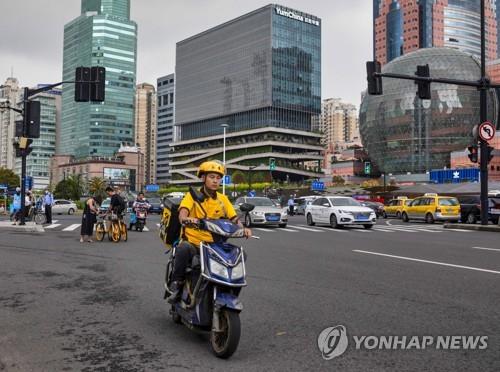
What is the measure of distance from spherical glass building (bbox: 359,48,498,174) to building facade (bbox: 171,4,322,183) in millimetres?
27077

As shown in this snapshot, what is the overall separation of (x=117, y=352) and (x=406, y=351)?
259 cm

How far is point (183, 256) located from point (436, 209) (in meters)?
26.3

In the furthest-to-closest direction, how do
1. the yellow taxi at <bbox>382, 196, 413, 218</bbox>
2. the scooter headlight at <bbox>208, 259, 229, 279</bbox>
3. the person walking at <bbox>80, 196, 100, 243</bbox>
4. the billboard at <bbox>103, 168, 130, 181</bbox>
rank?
the billboard at <bbox>103, 168, 130, 181</bbox> < the yellow taxi at <bbox>382, 196, 413, 218</bbox> < the person walking at <bbox>80, 196, 100, 243</bbox> < the scooter headlight at <bbox>208, 259, 229, 279</bbox>

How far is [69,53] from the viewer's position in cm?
19725

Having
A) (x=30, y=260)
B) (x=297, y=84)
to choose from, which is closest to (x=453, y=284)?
(x=30, y=260)

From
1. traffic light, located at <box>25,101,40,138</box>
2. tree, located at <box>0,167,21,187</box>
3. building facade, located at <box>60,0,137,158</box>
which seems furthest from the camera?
building facade, located at <box>60,0,137,158</box>

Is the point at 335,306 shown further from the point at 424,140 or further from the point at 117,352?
the point at 424,140

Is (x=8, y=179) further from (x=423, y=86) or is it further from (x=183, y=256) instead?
(x=183, y=256)

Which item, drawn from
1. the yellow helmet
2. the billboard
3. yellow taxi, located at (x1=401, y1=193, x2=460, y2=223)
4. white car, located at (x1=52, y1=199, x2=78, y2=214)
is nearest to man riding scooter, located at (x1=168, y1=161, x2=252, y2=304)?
the yellow helmet

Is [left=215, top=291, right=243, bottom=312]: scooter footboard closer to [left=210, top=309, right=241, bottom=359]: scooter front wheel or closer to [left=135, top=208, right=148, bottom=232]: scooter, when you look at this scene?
[left=210, top=309, right=241, bottom=359]: scooter front wheel

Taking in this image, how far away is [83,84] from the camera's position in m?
19.1

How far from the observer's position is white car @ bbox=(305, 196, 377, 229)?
23188 mm

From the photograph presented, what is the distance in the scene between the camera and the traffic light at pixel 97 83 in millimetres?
18844

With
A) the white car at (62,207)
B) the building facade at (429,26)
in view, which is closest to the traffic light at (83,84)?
the white car at (62,207)
